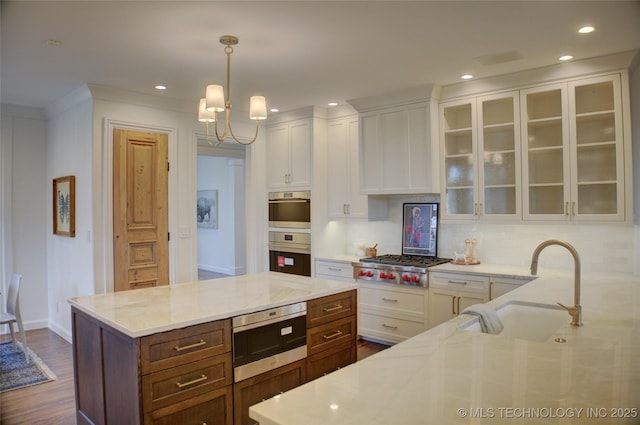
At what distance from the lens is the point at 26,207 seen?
5230 millimetres

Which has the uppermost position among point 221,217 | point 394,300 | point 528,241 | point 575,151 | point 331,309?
point 575,151

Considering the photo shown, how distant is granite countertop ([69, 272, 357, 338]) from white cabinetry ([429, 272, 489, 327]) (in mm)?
1297

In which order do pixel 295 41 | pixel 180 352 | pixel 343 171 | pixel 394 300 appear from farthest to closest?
pixel 343 171 < pixel 394 300 < pixel 295 41 < pixel 180 352

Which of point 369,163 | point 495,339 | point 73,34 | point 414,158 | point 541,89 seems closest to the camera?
point 495,339

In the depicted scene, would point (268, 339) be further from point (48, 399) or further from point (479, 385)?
point (48, 399)

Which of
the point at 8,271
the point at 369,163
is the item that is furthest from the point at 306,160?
the point at 8,271

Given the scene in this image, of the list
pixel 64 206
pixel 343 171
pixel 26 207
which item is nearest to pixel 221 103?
pixel 343 171

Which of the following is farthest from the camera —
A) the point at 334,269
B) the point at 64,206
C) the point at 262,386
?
the point at 334,269

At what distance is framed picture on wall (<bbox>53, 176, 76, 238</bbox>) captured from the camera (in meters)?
4.52

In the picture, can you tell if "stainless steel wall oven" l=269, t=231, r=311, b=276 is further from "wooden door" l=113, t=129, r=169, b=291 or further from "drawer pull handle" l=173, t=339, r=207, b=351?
"drawer pull handle" l=173, t=339, r=207, b=351

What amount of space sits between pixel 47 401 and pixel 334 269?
2.87 metres

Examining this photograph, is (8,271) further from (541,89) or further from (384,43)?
(541,89)

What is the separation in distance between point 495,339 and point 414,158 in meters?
2.93

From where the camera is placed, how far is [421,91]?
430 cm
